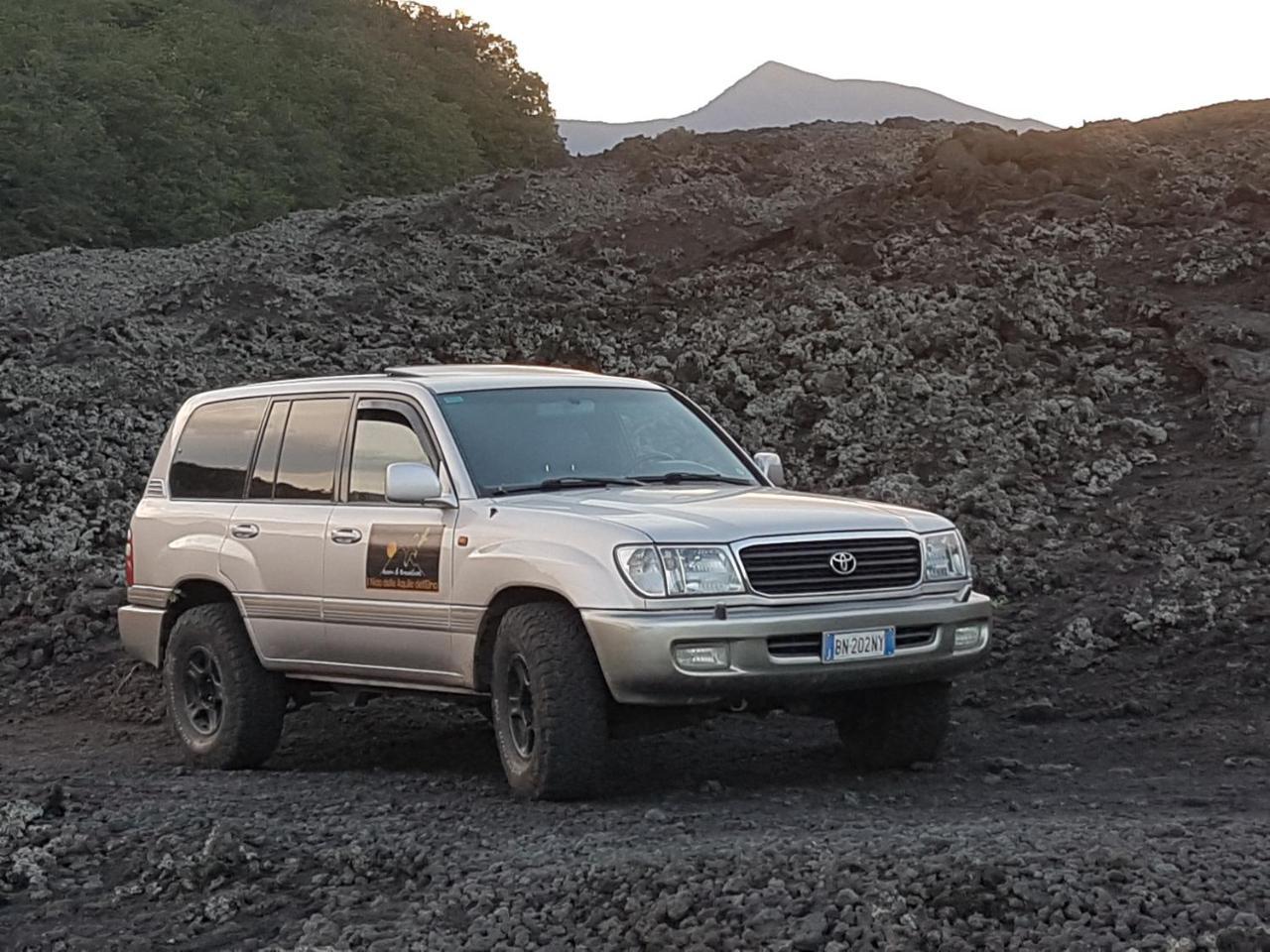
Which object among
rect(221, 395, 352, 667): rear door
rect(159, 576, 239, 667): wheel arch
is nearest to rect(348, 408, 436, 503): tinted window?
rect(221, 395, 352, 667): rear door

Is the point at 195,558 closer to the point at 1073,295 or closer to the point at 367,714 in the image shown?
the point at 367,714

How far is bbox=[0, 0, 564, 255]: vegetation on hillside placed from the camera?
118 feet

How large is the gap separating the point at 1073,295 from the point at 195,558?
10426 millimetres

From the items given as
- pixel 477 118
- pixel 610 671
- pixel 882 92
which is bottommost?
pixel 610 671

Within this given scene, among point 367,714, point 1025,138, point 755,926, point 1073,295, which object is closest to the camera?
point 755,926

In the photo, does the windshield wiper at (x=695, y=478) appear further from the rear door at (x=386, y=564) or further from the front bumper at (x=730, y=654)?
the front bumper at (x=730, y=654)

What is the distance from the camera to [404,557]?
7934 millimetres

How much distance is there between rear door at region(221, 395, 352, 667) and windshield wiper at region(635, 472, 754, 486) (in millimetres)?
1480

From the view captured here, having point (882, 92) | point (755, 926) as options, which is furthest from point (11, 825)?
point (882, 92)

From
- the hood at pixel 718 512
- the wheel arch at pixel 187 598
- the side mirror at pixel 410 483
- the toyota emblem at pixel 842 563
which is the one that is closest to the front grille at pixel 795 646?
the toyota emblem at pixel 842 563

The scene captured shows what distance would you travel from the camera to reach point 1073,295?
17219 mm

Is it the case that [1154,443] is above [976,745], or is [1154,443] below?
above

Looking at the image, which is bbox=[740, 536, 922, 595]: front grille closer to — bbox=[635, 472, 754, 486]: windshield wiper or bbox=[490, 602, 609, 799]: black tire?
bbox=[490, 602, 609, 799]: black tire

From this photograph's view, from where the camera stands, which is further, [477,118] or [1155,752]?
[477,118]
